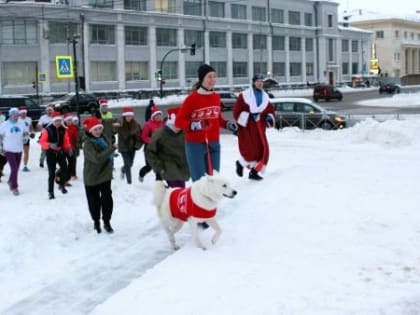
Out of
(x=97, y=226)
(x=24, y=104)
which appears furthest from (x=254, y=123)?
(x=24, y=104)

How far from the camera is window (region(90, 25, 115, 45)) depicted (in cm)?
6206

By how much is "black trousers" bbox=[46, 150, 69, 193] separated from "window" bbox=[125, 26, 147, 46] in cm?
5511

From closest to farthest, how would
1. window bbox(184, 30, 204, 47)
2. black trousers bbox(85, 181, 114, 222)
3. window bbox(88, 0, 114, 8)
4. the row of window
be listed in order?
1. black trousers bbox(85, 181, 114, 222)
2. the row of window
3. window bbox(88, 0, 114, 8)
4. window bbox(184, 30, 204, 47)

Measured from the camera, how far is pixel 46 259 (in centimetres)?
736

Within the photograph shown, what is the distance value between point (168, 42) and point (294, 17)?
26.0 metres

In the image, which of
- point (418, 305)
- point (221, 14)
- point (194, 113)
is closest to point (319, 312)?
point (418, 305)

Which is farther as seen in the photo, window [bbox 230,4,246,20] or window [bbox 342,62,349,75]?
window [bbox 342,62,349,75]

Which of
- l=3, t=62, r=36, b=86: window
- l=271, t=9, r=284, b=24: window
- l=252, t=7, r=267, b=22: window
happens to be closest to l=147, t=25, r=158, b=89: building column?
l=3, t=62, r=36, b=86: window

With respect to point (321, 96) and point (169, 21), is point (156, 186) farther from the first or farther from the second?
point (169, 21)

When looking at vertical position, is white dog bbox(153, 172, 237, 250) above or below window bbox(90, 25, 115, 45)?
below

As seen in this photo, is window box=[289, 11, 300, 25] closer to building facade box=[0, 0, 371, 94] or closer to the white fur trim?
building facade box=[0, 0, 371, 94]

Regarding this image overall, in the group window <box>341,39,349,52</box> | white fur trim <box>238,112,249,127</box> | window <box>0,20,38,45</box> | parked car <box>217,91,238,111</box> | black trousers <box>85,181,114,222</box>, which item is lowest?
black trousers <box>85,181,114,222</box>

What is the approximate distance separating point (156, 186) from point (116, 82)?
2281 inches

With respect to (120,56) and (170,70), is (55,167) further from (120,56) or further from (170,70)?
(170,70)
